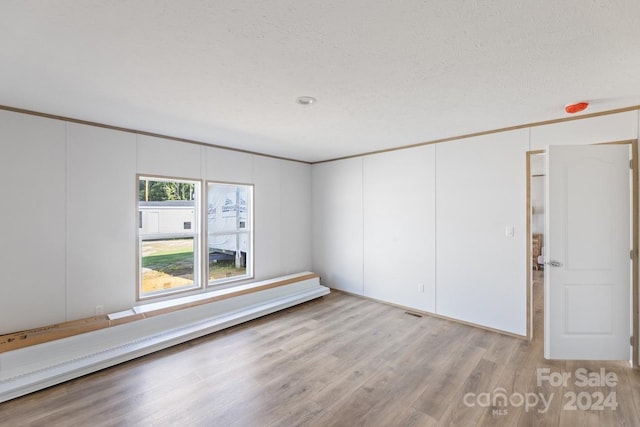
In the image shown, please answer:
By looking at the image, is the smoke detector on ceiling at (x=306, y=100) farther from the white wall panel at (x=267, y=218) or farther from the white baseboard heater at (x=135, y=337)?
the white baseboard heater at (x=135, y=337)

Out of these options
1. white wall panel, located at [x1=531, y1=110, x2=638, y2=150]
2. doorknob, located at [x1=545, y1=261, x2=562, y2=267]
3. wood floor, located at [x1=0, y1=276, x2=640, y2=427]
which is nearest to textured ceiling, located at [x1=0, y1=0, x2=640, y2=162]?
white wall panel, located at [x1=531, y1=110, x2=638, y2=150]

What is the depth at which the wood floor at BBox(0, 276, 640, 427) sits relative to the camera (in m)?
2.01

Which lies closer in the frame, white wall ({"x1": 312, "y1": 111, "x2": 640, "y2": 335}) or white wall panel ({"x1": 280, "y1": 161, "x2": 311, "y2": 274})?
white wall ({"x1": 312, "y1": 111, "x2": 640, "y2": 335})

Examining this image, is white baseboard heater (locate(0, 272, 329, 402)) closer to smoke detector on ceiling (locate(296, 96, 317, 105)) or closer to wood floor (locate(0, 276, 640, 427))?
wood floor (locate(0, 276, 640, 427))

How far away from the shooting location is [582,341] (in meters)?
2.69

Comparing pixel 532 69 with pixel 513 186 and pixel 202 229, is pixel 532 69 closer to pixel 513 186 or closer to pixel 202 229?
pixel 513 186

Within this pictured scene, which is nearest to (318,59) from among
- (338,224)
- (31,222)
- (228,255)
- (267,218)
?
(31,222)

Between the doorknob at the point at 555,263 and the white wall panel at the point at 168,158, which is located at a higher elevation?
the white wall panel at the point at 168,158

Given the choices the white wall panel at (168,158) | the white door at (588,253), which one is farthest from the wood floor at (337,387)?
the white wall panel at (168,158)

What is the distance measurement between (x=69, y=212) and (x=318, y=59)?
3081 millimetres

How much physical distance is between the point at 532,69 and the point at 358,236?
133 inches

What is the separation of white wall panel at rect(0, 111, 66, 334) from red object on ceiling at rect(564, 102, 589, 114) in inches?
199

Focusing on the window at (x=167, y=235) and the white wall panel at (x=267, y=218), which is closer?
the window at (x=167, y=235)

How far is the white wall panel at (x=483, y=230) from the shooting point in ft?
10.7
